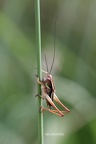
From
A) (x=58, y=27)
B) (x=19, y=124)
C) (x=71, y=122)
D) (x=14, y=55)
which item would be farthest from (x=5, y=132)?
(x=58, y=27)

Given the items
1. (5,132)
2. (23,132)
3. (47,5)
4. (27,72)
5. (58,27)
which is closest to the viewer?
(5,132)

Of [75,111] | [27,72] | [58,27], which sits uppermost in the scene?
[58,27]

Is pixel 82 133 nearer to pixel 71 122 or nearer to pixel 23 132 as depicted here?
pixel 71 122

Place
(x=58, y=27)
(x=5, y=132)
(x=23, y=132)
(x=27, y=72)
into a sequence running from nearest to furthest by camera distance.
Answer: (x=5, y=132), (x=23, y=132), (x=27, y=72), (x=58, y=27)

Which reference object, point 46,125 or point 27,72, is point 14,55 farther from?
point 46,125

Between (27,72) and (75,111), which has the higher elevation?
(27,72)

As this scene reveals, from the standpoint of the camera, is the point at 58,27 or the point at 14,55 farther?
the point at 58,27

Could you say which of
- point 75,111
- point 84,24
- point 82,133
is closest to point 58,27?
point 84,24
